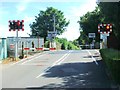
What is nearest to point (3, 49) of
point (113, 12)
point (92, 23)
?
point (113, 12)

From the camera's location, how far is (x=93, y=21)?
216 ft

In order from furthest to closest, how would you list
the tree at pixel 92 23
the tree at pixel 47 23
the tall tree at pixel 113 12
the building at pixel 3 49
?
1. the tree at pixel 47 23
2. the tree at pixel 92 23
3. the building at pixel 3 49
4. the tall tree at pixel 113 12

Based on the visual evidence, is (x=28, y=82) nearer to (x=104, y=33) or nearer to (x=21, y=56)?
(x=104, y=33)

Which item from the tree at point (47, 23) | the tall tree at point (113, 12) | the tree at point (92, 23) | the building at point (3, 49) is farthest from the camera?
the tree at point (47, 23)

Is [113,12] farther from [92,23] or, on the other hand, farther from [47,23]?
[47,23]

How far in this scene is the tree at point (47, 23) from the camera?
287 ft

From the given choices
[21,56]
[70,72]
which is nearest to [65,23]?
[21,56]

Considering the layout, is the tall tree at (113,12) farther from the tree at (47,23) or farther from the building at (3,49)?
the tree at (47,23)

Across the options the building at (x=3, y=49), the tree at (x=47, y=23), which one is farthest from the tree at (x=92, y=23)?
the building at (x=3, y=49)

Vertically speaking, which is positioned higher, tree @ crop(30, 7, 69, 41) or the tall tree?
tree @ crop(30, 7, 69, 41)

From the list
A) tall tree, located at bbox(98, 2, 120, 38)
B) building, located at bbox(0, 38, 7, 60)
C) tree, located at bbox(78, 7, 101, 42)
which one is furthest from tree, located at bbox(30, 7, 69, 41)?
tall tree, located at bbox(98, 2, 120, 38)

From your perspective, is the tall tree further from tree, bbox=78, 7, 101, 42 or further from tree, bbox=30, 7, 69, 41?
tree, bbox=30, 7, 69, 41

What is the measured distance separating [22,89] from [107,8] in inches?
336

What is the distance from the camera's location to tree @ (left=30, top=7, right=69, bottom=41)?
3450 inches
